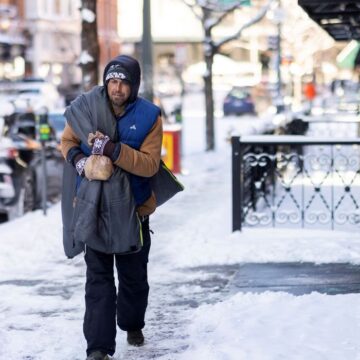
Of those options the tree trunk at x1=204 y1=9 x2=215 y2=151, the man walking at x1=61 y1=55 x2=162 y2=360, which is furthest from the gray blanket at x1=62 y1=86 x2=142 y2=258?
the tree trunk at x1=204 y1=9 x2=215 y2=151

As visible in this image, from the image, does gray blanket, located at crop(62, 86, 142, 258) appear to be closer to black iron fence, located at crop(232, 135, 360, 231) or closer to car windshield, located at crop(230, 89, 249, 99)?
black iron fence, located at crop(232, 135, 360, 231)

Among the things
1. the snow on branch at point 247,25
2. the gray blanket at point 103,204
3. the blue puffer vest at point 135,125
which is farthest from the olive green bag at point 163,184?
the snow on branch at point 247,25

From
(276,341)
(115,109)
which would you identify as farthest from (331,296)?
(115,109)

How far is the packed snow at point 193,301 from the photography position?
5984 mm

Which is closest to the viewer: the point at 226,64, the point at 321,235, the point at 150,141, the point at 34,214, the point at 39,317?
the point at 150,141

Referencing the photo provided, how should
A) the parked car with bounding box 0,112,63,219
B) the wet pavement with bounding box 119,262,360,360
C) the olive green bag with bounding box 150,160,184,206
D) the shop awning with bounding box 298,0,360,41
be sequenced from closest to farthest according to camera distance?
the olive green bag with bounding box 150,160,184,206, the wet pavement with bounding box 119,262,360,360, the shop awning with bounding box 298,0,360,41, the parked car with bounding box 0,112,63,219

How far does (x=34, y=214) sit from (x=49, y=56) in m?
47.9

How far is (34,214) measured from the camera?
12.4m

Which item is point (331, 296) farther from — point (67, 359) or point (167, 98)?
point (167, 98)

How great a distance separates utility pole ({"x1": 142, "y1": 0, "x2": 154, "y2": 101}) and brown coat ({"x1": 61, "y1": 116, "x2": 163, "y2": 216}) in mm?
10225

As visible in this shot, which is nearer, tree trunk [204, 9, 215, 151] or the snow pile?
the snow pile

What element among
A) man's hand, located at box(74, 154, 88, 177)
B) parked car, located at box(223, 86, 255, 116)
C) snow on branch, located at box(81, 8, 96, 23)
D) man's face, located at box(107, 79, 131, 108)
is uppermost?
snow on branch, located at box(81, 8, 96, 23)

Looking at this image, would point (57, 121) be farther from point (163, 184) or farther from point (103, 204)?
point (103, 204)

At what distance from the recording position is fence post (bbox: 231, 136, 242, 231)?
397 inches
